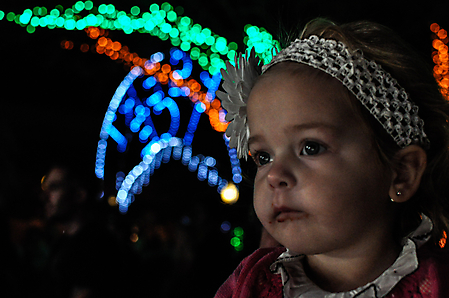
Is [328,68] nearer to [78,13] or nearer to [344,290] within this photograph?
[344,290]

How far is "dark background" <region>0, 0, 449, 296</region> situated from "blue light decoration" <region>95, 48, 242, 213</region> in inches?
8.4

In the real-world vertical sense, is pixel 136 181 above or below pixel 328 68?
below

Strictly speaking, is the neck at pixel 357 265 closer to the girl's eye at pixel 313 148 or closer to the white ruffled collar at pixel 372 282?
the white ruffled collar at pixel 372 282

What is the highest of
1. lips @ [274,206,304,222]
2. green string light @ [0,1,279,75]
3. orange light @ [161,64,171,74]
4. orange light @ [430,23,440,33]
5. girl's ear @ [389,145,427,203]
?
green string light @ [0,1,279,75]

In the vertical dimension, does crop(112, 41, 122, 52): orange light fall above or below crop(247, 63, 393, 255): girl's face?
above

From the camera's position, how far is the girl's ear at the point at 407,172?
0.79 metres

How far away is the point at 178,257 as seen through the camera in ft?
12.3

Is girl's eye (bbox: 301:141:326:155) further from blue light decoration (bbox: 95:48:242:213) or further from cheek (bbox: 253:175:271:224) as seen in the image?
blue light decoration (bbox: 95:48:242:213)

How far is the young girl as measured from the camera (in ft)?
2.40

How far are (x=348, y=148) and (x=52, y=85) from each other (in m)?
Answer: 6.74

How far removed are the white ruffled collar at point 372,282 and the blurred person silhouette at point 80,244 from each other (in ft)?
6.64

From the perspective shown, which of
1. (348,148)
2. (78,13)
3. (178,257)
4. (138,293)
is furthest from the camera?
(78,13)

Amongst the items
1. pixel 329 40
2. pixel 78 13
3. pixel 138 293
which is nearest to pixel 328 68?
pixel 329 40

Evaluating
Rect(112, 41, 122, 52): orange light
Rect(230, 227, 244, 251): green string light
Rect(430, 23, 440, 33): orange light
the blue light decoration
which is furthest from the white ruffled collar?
Rect(112, 41, 122, 52): orange light
